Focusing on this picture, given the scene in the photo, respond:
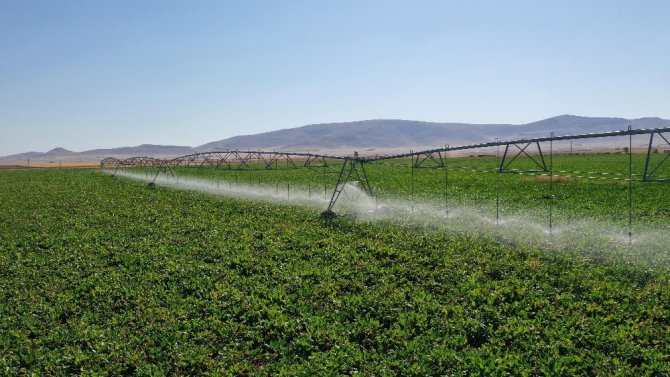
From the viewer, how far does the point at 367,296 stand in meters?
11.5

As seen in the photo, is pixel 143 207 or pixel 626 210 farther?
pixel 143 207

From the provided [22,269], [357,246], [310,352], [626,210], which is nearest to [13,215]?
[22,269]

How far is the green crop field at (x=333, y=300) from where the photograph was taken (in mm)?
8695

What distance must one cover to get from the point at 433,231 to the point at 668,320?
9.61 metres

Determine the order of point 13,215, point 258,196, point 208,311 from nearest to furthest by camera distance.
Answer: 1. point 208,311
2. point 13,215
3. point 258,196

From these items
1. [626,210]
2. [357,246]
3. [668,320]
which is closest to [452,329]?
[668,320]

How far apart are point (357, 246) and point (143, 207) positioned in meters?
16.6

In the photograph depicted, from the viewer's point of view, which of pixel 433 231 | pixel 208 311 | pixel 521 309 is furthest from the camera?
pixel 433 231

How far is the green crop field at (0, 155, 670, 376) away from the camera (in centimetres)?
870

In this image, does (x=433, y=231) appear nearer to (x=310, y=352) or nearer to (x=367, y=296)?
(x=367, y=296)

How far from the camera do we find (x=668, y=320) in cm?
967

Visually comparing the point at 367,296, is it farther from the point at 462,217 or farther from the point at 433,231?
the point at 462,217

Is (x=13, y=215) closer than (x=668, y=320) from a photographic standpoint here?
No

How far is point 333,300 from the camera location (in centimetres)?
1138
